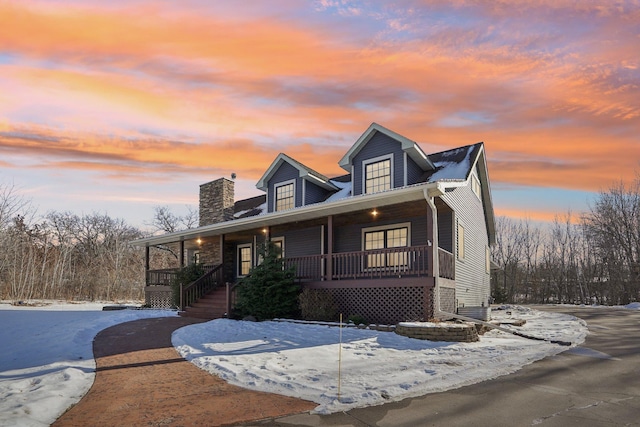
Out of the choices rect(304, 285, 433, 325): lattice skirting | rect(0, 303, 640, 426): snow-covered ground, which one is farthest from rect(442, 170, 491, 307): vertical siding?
rect(0, 303, 640, 426): snow-covered ground

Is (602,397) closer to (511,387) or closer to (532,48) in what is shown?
(511,387)

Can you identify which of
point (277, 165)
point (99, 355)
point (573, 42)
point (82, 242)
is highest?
point (573, 42)

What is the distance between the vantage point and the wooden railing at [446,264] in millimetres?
14056

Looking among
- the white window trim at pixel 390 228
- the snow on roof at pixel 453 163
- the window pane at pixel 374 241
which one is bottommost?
the window pane at pixel 374 241

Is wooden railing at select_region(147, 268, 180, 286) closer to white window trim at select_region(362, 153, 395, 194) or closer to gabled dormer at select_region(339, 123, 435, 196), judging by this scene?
gabled dormer at select_region(339, 123, 435, 196)

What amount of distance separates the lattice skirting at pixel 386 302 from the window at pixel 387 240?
2.12 metres

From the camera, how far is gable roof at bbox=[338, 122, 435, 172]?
52.9 ft

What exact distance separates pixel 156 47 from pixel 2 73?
4.54 m

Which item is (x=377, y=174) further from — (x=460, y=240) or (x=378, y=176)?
(x=460, y=240)

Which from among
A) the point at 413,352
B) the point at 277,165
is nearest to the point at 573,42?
the point at 413,352

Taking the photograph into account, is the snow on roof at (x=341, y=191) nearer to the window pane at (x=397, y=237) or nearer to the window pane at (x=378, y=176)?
the window pane at (x=378, y=176)

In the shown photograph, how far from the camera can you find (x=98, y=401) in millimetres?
6285

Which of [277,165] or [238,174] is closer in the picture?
[277,165]

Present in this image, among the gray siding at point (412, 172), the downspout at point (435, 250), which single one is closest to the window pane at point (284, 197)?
the gray siding at point (412, 172)
